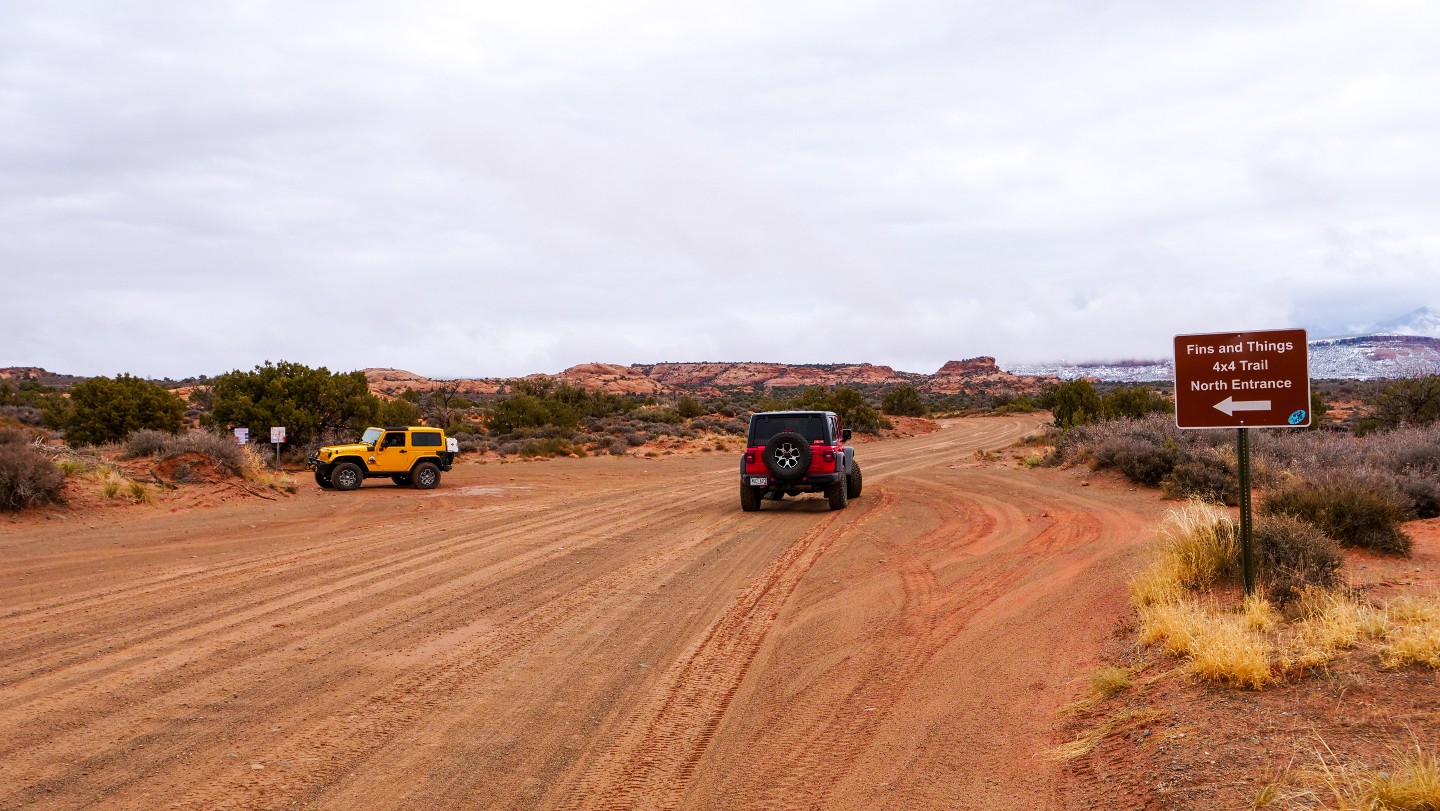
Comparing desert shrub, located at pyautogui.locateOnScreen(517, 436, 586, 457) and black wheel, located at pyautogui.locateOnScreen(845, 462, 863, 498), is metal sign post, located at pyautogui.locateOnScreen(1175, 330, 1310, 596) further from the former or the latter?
desert shrub, located at pyautogui.locateOnScreen(517, 436, 586, 457)

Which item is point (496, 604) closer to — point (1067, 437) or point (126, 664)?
point (126, 664)

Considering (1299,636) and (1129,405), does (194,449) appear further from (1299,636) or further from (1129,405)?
(1129,405)

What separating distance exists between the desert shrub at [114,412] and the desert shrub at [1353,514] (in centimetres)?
3376

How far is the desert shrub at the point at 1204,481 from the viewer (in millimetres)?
16250

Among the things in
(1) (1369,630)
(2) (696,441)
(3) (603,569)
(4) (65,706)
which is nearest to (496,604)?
(3) (603,569)

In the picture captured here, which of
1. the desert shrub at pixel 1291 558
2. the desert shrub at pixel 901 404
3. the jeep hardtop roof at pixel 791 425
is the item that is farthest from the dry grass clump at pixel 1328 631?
the desert shrub at pixel 901 404

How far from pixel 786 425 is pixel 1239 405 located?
11.8m

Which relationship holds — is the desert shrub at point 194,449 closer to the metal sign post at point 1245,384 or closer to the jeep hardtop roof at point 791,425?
the jeep hardtop roof at point 791,425

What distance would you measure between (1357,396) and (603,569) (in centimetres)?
6669

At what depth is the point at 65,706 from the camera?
630 cm

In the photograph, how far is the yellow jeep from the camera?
24422 mm

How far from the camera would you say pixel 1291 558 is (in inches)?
320

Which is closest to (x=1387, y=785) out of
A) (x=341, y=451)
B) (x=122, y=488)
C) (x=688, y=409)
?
(x=122, y=488)

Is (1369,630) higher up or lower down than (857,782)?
higher up
